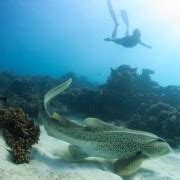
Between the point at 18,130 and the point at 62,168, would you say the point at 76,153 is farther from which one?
the point at 18,130

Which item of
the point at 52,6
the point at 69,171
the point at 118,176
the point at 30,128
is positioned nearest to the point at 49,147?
the point at 30,128

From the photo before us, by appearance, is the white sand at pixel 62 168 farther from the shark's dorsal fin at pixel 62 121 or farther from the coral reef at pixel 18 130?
the shark's dorsal fin at pixel 62 121

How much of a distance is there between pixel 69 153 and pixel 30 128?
3.55ft

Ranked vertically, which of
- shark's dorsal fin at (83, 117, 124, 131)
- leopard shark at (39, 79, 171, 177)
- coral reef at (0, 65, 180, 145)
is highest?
shark's dorsal fin at (83, 117, 124, 131)

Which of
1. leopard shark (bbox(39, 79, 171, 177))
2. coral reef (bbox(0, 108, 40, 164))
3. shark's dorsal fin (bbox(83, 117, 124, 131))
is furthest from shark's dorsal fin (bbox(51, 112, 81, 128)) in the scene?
coral reef (bbox(0, 108, 40, 164))

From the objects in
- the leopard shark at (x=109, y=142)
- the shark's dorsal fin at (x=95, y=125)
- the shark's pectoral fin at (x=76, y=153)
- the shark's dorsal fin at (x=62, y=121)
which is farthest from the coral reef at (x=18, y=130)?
the shark's dorsal fin at (x=95, y=125)

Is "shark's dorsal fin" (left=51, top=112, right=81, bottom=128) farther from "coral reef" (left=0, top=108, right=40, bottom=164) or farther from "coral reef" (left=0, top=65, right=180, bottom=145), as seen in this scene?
"coral reef" (left=0, top=65, right=180, bottom=145)

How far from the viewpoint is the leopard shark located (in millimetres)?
6859

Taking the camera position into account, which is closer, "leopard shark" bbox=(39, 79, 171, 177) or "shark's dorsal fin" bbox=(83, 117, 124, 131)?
"leopard shark" bbox=(39, 79, 171, 177)

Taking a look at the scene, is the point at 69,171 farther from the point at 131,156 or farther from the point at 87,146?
the point at 131,156

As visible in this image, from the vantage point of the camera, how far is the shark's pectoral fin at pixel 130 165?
669cm

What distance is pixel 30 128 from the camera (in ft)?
24.1

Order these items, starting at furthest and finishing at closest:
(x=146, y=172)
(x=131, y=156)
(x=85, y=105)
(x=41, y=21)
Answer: (x=41, y=21) < (x=85, y=105) < (x=146, y=172) < (x=131, y=156)

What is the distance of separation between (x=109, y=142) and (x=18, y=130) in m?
2.11
